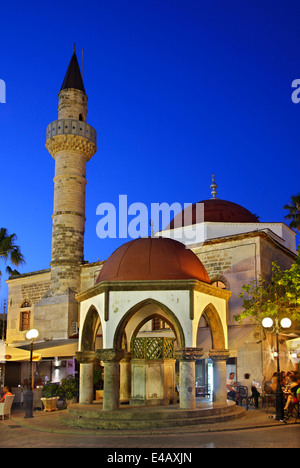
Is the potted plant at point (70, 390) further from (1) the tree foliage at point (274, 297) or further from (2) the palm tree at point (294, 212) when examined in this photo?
(2) the palm tree at point (294, 212)

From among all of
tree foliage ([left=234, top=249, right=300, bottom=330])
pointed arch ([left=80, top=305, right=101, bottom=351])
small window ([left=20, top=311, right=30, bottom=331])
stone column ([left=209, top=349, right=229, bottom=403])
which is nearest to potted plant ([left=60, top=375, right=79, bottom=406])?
pointed arch ([left=80, top=305, right=101, bottom=351])

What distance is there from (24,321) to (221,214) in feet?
41.0

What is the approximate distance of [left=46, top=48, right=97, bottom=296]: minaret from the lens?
23.4 meters

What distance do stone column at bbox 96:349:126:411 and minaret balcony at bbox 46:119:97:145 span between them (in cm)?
1514

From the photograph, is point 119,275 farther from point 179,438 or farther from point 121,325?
point 179,438

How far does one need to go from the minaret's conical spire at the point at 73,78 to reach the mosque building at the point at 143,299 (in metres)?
0.10

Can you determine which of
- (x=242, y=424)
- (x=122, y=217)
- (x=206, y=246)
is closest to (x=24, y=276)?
(x=122, y=217)

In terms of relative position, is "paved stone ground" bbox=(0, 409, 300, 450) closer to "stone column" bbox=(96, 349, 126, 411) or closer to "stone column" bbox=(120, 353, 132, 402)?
"stone column" bbox=(96, 349, 126, 411)

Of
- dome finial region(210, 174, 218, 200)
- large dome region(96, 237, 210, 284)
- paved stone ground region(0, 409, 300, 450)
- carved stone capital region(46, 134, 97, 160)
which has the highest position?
carved stone capital region(46, 134, 97, 160)

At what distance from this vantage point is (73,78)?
25344 millimetres

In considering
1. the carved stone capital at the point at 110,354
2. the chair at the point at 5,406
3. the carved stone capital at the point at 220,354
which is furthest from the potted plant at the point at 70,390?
the carved stone capital at the point at 220,354

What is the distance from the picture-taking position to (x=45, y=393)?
49.2 feet

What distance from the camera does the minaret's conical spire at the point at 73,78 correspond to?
82.1ft
